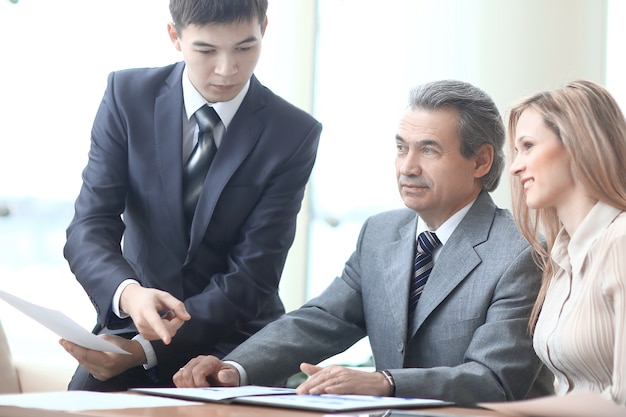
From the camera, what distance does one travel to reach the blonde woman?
1882 mm

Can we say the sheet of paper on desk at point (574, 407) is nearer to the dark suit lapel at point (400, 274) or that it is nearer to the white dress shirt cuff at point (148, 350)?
the dark suit lapel at point (400, 274)

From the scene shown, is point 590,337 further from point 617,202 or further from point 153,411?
point 153,411

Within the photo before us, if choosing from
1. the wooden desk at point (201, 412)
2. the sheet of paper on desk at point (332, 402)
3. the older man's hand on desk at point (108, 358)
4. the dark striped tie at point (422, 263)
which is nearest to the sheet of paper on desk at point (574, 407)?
the wooden desk at point (201, 412)

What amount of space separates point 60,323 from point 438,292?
3.17 feet

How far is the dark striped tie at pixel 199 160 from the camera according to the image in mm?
2607

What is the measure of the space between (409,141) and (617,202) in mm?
745

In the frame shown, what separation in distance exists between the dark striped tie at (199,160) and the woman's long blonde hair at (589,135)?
91 centimetres

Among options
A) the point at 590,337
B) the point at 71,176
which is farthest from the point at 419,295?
the point at 71,176

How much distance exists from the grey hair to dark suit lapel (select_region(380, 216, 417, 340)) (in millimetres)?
259

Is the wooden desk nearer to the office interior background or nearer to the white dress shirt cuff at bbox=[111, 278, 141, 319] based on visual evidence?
the white dress shirt cuff at bbox=[111, 278, 141, 319]

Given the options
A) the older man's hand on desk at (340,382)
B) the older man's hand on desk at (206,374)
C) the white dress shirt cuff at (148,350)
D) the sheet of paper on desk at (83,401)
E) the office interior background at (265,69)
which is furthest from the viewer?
the office interior background at (265,69)

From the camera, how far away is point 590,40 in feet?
14.5

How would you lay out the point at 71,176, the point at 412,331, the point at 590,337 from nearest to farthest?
the point at 590,337 → the point at 412,331 → the point at 71,176

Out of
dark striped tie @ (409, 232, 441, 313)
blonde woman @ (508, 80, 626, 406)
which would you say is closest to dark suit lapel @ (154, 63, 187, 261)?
dark striped tie @ (409, 232, 441, 313)
